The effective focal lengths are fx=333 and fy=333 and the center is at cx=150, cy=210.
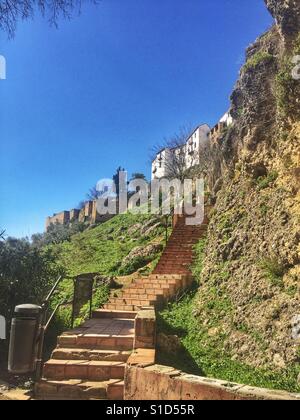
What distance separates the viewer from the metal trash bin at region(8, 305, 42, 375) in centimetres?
439

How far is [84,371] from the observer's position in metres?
4.77

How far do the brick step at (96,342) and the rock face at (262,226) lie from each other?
2080mm

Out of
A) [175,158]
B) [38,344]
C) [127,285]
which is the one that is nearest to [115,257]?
[127,285]

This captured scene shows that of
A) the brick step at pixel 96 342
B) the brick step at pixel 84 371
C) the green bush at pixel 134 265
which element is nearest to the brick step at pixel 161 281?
the green bush at pixel 134 265

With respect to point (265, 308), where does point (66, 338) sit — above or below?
below

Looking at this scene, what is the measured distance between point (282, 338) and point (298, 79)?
18.8ft

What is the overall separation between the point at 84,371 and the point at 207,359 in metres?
2.41

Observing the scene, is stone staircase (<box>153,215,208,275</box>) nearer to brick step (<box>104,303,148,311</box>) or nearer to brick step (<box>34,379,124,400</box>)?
brick step (<box>104,303,148,311</box>)

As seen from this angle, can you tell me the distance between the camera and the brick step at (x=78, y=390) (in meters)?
4.28

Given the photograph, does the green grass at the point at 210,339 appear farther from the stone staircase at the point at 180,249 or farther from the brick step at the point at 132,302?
the stone staircase at the point at 180,249

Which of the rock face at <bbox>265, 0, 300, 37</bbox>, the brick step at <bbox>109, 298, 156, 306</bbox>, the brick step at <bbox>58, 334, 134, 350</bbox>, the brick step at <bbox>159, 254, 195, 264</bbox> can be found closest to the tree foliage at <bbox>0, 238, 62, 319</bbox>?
the brick step at <bbox>58, 334, 134, 350</bbox>
